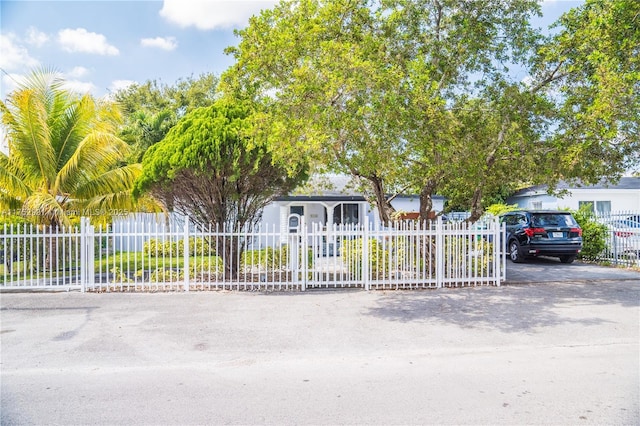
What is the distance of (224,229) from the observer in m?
10.2

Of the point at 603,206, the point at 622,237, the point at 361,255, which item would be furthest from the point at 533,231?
the point at 603,206

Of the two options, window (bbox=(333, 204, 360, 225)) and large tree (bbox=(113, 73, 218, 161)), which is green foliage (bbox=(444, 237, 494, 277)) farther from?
large tree (bbox=(113, 73, 218, 161))

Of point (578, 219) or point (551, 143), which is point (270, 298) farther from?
point (578, 219)

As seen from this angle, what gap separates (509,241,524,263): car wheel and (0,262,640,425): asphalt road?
531cm

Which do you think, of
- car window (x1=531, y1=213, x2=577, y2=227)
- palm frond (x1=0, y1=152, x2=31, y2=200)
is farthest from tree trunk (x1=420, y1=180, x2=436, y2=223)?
palm frond (x1=0, y1=152, x2=31, y2=200)

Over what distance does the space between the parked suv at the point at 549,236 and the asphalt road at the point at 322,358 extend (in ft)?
15.2

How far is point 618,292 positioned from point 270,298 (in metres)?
7.42

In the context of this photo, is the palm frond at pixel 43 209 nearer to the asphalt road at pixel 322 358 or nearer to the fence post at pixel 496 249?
the asphalt road at pixel 322 358

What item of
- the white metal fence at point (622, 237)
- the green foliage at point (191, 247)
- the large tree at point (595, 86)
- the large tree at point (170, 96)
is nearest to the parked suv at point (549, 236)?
the white metal fence at point (622, 237)

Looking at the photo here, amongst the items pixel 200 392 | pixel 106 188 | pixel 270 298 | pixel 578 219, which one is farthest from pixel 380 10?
pixel 578 219

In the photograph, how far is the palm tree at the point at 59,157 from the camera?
1158cm

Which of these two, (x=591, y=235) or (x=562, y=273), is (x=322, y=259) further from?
(x=591, y=235)

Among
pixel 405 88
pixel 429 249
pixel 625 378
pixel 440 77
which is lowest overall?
pixel 625 378

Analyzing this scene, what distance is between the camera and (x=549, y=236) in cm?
1377
